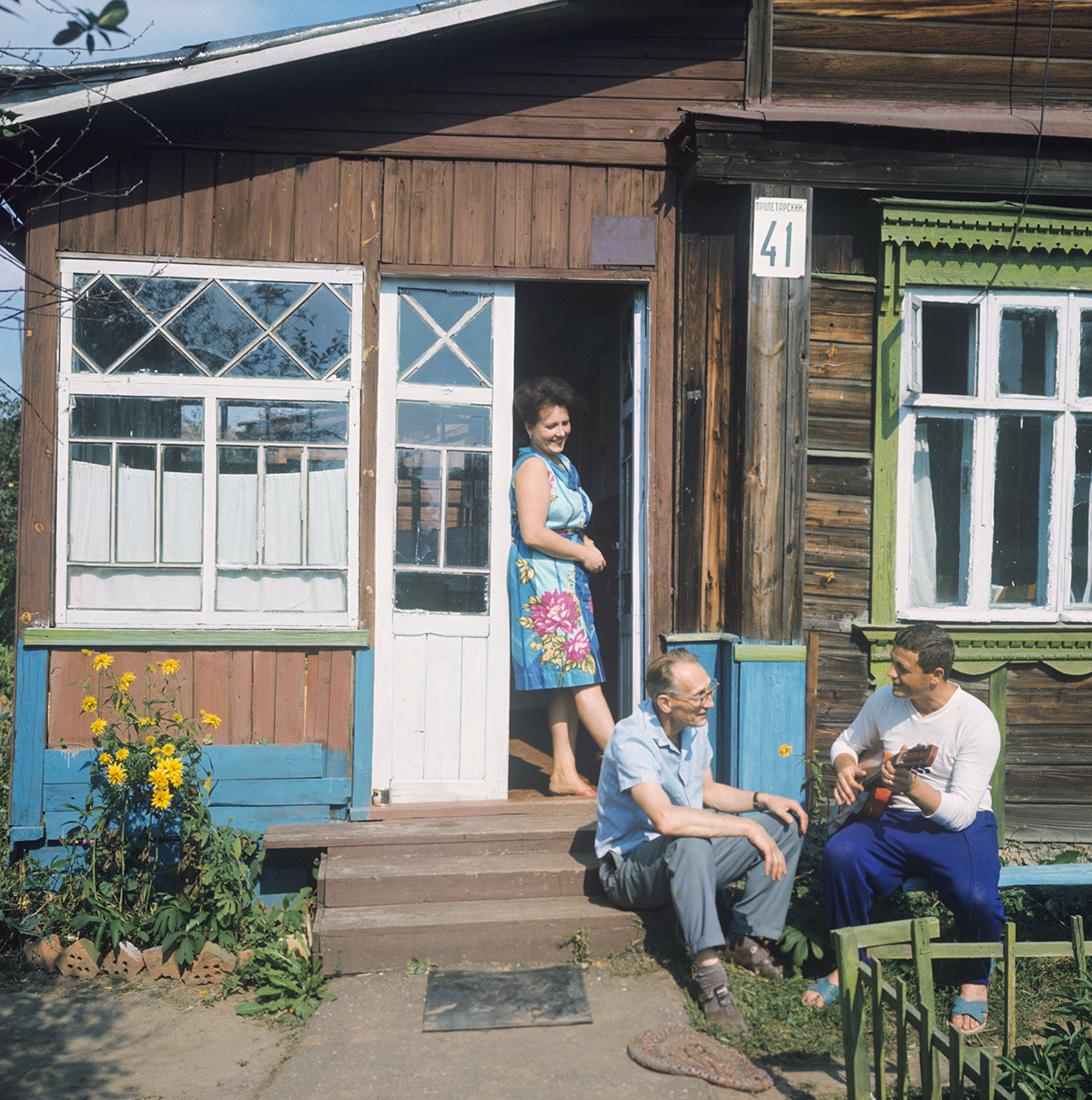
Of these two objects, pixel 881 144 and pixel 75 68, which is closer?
pixel 75 68

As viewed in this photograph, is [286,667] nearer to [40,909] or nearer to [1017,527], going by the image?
[40,909]

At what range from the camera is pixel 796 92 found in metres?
5.11

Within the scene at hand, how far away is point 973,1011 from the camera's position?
360cm

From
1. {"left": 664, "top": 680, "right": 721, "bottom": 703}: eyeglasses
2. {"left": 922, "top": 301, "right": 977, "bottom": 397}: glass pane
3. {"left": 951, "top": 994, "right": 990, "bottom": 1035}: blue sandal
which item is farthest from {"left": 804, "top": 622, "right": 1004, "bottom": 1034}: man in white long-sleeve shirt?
{"left": 922, "top": 301, "right": 977, "bottom": 397}: glass pane

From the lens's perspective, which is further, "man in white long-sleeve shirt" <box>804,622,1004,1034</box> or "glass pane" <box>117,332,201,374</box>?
"glass pane" <box>117,332,201,374</box>

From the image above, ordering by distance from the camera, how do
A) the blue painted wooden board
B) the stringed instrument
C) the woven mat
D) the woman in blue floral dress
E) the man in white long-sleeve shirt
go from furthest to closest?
the woman in blue floral dress, the blue painted wooden board, the stringed instrument, the man in white long-sleeve shirt, the woven mat

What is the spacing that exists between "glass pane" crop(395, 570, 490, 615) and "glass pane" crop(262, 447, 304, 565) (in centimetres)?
53

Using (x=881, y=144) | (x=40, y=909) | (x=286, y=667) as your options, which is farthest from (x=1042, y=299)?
(x=40, y=909)

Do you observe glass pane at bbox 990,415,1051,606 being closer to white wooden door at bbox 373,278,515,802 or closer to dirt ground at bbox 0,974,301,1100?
white wooden door at bbox 373,278,515,802

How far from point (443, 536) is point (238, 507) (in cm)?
103

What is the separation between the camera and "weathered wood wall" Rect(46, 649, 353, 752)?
476cm

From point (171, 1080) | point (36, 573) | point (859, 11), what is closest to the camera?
point (171, 1080)

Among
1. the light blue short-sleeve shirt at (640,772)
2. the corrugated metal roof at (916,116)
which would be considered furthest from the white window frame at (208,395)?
the corrugated metal roof at (916,116)

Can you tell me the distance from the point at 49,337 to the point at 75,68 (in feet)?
4.02
